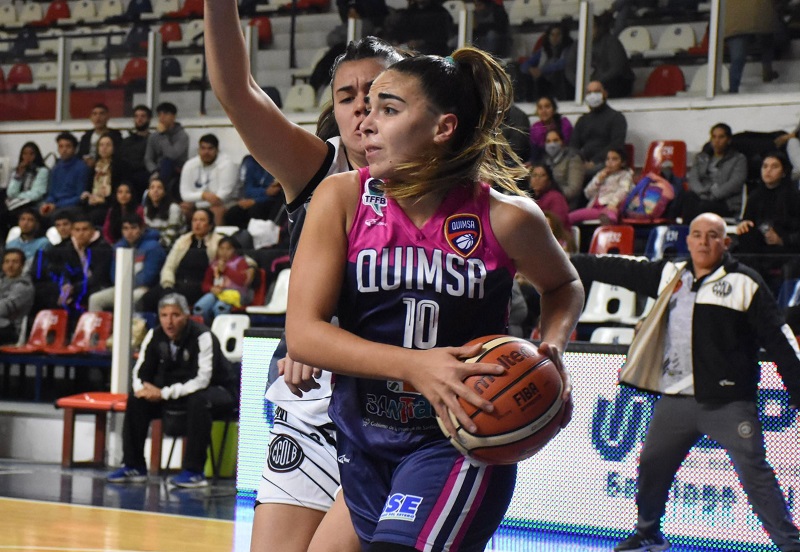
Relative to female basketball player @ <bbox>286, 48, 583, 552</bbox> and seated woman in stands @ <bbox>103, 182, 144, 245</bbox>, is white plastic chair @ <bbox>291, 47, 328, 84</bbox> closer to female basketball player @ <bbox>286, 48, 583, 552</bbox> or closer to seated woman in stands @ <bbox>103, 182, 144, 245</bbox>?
seated woman in stands @ <bbox>103, 182, 144, 245</bbox>

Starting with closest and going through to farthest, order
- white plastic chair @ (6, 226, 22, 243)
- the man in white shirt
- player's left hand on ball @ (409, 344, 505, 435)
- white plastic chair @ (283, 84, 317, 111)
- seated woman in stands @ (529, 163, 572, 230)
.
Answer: player's left hand on ball @ (409, 344, 505, 435) < seated woman in stands @ (529, 163, 572, 230) < the man in white shirt < white plastic chair @ (6, 226, 22, 243) < white plastic chair @ (283, 84, 317, 111)

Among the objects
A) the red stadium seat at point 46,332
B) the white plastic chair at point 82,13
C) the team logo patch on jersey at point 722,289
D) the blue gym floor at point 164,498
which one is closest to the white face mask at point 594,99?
the blue gym floor at point 164,498

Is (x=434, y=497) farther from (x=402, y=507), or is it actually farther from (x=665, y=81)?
(x=665, y=81)

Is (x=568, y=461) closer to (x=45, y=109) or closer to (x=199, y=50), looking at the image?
(x=199, y=50)

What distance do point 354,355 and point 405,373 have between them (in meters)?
0.11

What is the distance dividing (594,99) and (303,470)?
939 centimetres

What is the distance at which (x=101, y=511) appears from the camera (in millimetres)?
7613

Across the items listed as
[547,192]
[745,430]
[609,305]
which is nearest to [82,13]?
[547,192]

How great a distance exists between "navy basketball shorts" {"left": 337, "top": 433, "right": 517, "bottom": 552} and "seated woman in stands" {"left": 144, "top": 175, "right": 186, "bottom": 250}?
10350 millimetres

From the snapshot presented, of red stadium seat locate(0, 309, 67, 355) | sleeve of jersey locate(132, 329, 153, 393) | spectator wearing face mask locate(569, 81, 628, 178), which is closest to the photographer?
sleeve of jersey locate(132, 329, 153, 393)

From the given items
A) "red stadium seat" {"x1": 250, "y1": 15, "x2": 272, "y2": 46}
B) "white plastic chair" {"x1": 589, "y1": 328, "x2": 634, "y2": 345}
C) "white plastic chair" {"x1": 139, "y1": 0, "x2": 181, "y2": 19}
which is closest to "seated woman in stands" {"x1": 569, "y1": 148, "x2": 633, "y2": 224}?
"white plastic chair" {"x1": 589, "y1": 328, "x2": 634, "y2": 345}

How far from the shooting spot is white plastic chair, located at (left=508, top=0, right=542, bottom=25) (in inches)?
492

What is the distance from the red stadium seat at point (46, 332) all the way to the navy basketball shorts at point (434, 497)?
9.50m

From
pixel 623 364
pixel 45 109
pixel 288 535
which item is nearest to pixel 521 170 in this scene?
pixel 288 535
